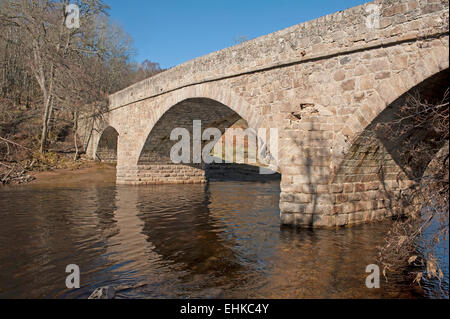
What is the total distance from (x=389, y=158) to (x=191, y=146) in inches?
406

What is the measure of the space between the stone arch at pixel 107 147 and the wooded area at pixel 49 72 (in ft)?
4.49

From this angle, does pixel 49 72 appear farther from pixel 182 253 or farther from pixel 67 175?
pixel 182 253

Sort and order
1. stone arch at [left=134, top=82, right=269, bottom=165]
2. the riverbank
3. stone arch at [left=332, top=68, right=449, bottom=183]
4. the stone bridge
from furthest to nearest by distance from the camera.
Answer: the riverbank → stone arch at [left=134, top=82, right=269, bottom=165] → stone arch at [left=332, top=68, right=449, bottom=183] → the stone bridge

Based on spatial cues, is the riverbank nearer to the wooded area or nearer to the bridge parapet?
the wooded area

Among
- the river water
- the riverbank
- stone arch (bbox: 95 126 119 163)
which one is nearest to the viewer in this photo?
the river water

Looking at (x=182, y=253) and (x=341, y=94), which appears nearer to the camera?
(x=182, y=253)

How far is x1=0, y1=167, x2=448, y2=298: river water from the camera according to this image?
4148 millimetres

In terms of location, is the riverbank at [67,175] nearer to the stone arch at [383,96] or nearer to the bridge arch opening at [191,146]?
the bridge arch opening at [191,146]

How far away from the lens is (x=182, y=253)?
5.66 m

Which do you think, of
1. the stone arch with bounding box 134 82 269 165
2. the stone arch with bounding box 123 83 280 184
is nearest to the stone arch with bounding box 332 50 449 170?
the stone arch with bounding box 134 82 269 165

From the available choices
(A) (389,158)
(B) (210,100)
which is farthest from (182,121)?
(A) (389,158)

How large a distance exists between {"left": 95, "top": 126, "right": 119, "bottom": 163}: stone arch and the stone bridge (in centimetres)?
1383
